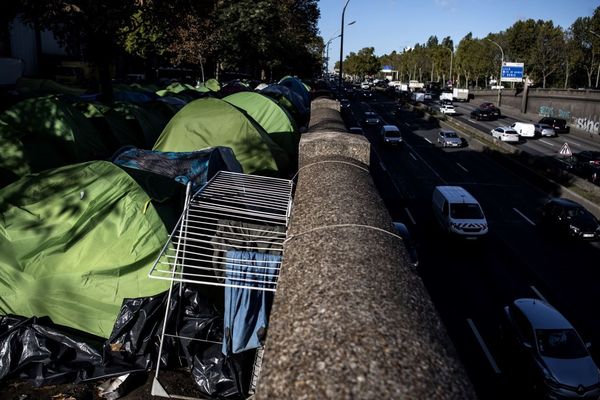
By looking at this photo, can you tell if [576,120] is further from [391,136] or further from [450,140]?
[391,136]

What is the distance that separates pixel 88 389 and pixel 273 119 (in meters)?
11.7

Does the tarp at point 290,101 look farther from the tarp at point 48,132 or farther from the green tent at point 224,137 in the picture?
the tarp at point 48,132

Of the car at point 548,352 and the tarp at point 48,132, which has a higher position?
the tarp at point 48,132

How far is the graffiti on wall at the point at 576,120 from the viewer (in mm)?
44781

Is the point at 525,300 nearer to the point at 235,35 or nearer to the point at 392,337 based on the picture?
the point at 392,337

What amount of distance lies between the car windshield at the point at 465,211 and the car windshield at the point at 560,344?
6.79 m

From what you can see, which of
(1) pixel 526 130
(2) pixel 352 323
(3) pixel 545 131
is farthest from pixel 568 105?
(2) pixel 352 323

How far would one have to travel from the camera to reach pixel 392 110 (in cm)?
5869

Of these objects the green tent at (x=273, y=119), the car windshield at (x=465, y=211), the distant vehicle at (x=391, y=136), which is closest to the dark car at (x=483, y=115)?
the distant vehicle at (x=391, y=136)

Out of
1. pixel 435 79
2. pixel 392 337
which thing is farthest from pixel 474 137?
pixel 435 79

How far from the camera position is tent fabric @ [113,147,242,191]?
28.5 feet

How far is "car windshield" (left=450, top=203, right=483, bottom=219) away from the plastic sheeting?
11.6m

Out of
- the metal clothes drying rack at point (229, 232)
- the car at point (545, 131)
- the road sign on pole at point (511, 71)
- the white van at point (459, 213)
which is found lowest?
the white van at point (459, 213)

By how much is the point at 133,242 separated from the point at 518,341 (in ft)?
22.7
